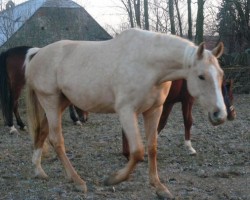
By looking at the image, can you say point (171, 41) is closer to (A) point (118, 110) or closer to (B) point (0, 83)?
(A) point (118, 110)

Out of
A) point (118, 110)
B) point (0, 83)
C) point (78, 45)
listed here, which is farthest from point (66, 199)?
point (0, 83)

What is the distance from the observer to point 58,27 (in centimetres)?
2141

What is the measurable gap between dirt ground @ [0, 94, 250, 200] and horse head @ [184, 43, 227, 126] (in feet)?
3.31

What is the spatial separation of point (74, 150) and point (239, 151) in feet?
8.30

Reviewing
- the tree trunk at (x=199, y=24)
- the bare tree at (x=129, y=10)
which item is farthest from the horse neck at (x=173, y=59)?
the bare tree at (x=129, y=10)

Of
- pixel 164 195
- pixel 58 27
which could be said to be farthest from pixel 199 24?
pixel 164 195

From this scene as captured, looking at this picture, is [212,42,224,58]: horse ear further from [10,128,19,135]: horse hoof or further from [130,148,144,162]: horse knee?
[10,128,19,135]: horse hoof

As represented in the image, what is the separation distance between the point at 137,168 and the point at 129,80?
1.77 metres

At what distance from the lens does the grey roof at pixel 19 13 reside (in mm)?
16141

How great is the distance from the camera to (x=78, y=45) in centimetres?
468

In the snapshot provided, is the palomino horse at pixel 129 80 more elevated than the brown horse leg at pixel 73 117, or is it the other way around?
the palomino horse at pixel 129 80

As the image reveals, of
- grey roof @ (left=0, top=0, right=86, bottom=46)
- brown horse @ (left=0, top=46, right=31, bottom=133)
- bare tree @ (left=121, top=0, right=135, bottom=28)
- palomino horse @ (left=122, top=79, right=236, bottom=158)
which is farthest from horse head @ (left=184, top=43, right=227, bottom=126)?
bare tree @ (left=121, top=0, right=135, bottom=28)

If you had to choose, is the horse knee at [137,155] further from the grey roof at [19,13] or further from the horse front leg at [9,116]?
the grey roof at [19,13]

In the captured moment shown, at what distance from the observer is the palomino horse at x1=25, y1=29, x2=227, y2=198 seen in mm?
3680
